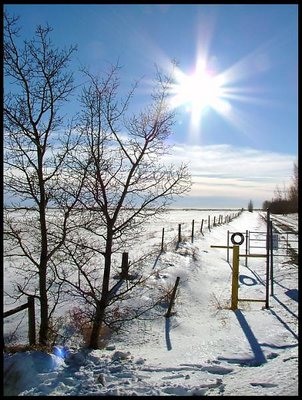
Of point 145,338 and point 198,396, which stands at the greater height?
point 198,396

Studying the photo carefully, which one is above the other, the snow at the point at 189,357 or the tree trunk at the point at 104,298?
the tree trunk at the point at 104,298

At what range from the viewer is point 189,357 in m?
6.42

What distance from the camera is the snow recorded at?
4660mm

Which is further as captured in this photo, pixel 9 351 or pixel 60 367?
pixel 9 351

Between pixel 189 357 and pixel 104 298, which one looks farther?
pixel 104 298

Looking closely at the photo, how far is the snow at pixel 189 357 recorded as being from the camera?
4660mm

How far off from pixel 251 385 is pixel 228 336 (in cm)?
323

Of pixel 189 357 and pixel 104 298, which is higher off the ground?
pixel 104 298

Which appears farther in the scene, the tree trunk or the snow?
the tree trunk

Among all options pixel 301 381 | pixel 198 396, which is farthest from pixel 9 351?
pixel 301 381

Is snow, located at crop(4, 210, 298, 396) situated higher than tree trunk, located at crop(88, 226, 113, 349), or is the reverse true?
tree trunk, located at crop(88, 226, 113, 349)

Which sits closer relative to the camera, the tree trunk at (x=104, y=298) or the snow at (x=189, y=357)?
the snow at (x=189, y=357)

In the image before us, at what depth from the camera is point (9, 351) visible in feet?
21.0

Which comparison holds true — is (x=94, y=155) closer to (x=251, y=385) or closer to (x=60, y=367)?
(x=60, y=367)
